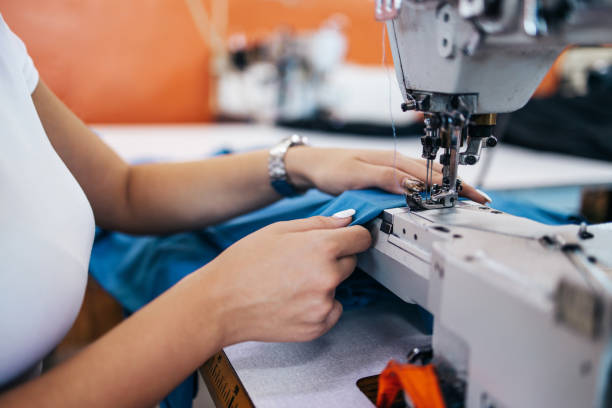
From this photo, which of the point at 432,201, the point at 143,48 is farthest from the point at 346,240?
the point at 143,48

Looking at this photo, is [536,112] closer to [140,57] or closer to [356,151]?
[356,151]

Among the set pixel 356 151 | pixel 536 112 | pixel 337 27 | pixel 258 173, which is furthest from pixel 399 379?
pixel 337 27

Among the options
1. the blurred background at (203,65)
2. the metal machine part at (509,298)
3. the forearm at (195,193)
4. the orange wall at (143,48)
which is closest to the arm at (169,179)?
the forearm at (195,193)

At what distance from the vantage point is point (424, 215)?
62cm

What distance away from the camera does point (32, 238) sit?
0.56 metres

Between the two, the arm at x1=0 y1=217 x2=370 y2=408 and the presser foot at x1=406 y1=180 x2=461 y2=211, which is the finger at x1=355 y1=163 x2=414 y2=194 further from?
the arm at x1=0 y1=217 x2=370 y2=408

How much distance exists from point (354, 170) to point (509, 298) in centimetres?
46

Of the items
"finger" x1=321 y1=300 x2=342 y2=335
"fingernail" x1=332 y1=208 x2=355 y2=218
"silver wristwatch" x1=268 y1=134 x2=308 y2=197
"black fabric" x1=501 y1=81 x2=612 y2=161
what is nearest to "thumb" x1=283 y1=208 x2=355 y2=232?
"fingernail" x1=332 y1=208 x2=355 y2=218

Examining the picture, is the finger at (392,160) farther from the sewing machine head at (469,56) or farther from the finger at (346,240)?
the finger at (346,240)

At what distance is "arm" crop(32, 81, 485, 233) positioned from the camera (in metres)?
0.88

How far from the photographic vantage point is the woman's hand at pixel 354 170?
0.76 metres

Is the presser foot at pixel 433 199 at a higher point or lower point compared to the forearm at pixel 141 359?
higher

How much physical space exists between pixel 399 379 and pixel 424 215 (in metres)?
0.22

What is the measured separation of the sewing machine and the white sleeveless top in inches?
15.7
